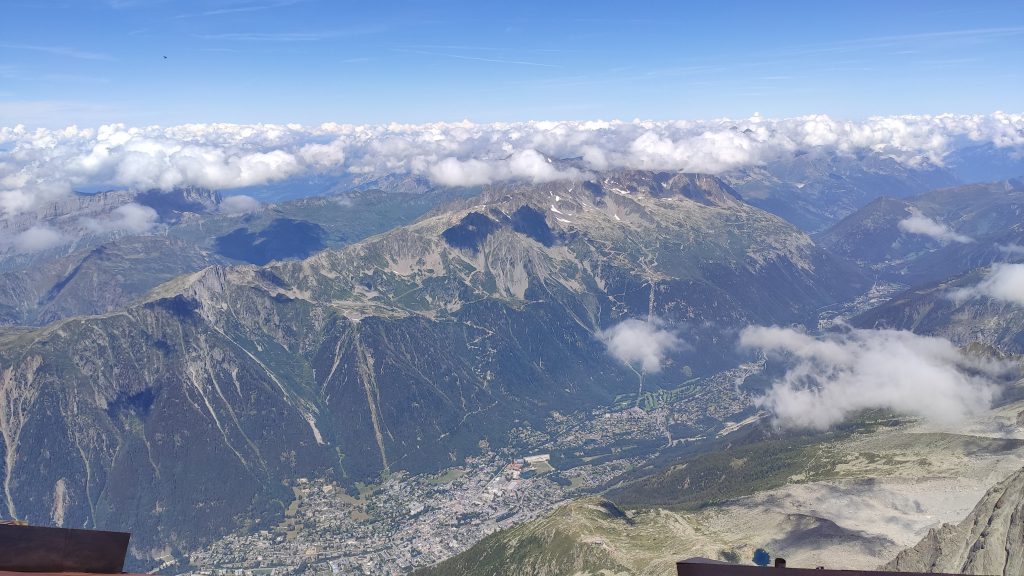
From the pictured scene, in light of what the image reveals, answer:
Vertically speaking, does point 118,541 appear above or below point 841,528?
above

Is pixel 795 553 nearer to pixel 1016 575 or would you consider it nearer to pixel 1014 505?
pixel 1014 505

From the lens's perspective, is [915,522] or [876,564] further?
[915,522]

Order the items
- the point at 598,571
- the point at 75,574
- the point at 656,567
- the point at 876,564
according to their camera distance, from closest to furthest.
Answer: the point at 75,574 < the point at 876,564 < the point at 656,567 < the point at 598,571

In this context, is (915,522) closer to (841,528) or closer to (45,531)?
(841,528)

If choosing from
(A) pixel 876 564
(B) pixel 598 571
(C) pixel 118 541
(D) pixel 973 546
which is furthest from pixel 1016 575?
(C) pixel 118 541

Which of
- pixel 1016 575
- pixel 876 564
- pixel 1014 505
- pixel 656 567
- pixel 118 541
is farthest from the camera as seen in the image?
pixel 656 567

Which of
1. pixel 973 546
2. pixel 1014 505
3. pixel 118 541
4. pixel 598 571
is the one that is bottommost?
pixel 598 571
